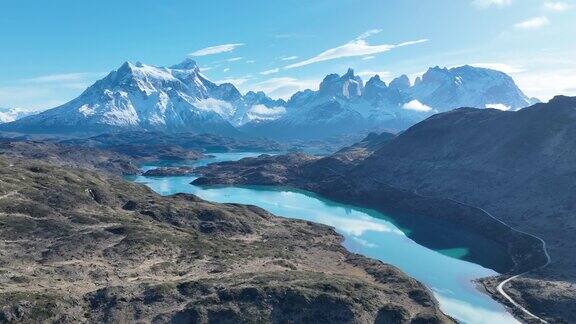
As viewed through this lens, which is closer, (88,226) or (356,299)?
(356,299)

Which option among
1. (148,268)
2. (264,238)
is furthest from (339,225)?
(148,268)

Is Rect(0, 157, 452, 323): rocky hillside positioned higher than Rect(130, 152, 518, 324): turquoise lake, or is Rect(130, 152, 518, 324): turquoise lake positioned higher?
Rect(0, 157, 452, 323): rocky hillside

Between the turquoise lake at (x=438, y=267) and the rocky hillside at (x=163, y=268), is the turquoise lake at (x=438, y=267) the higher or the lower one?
the lower one

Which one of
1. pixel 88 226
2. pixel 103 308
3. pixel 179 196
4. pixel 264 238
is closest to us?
Answer: pixel 103 308

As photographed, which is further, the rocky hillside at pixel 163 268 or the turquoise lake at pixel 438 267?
the turquoise lake at pixel 438 267

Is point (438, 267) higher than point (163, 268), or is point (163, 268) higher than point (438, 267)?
point (163, 268)

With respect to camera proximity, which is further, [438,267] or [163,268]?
[438,267]

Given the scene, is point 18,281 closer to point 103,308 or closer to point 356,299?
point 103,308

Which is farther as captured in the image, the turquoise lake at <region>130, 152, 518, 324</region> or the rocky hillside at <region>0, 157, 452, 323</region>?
the turquoise lake at <region>130, 152, 518, 324</region>
